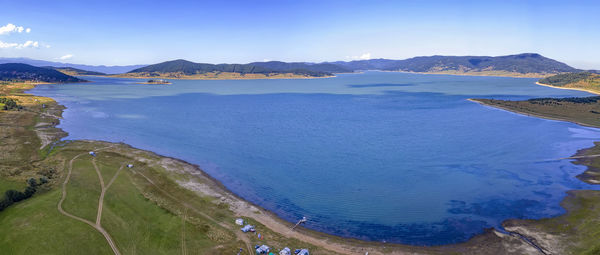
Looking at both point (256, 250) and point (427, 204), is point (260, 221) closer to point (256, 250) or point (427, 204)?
point (256, 250)

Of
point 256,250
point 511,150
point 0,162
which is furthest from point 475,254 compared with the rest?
point 0,162

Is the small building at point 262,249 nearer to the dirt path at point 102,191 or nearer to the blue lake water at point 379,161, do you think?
the blue lake water at point 379,161

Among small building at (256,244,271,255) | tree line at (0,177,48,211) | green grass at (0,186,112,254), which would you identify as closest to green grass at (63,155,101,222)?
green grass at (0,186,112,254)

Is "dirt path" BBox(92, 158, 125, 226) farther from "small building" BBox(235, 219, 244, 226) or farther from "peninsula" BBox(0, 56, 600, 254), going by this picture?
"small building" BBox(235, 219, 244, 226)

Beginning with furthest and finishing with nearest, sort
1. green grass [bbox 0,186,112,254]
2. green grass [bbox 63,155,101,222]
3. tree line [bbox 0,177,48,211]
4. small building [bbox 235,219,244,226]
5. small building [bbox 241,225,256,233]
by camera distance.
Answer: tree line [bbox 0,177,48,211] < green grass [bbox 63,155,101,222] < small building [bbox 235,219,244,226] < small building [bbox 241,225,256,233] < green grass [bbox 0,186,112,254]

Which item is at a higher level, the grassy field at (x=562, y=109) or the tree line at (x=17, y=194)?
the grassy field at (x=562, y=109)

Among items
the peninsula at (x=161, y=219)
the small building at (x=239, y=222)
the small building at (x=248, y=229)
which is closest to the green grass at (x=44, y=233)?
the peninsula at (x=161, y=219)

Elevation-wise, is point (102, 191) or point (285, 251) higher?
point (102, 191)

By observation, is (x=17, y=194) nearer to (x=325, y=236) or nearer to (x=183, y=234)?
(x=183, y=234)

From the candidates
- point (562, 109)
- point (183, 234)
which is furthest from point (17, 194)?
point (562, 109)
